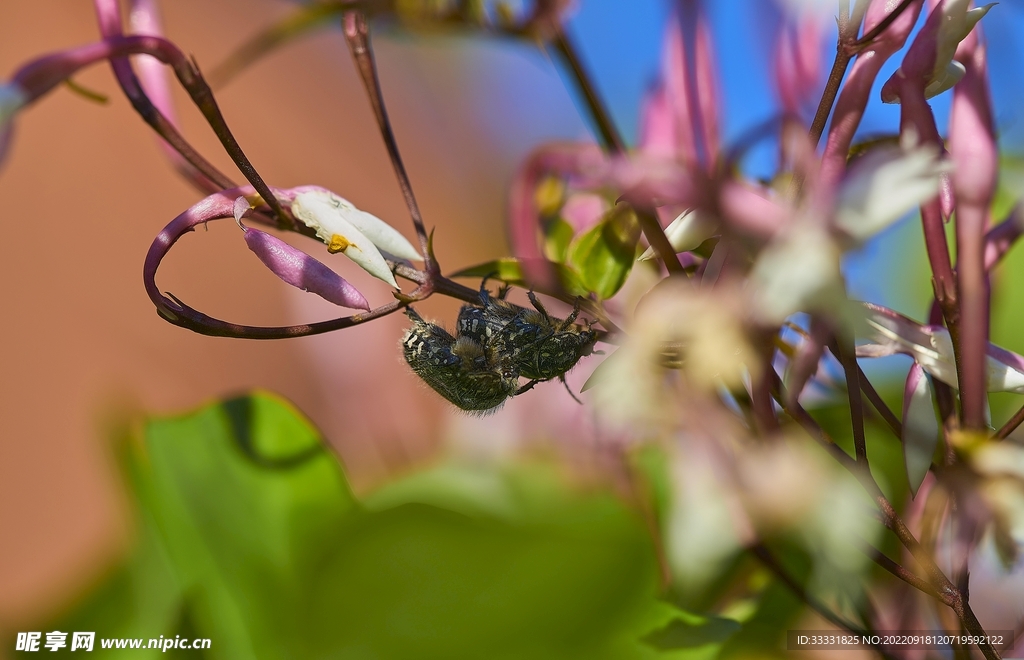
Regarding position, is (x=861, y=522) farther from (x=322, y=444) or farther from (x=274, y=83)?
(x=274, y=83)

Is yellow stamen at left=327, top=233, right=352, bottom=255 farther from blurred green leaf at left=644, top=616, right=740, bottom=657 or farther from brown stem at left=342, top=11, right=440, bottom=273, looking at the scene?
blurred green leaf at left=644, top=616, right=740, bottom=657

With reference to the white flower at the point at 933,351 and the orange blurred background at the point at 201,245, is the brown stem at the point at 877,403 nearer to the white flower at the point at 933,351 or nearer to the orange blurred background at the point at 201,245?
the white flower at the point at 933,351

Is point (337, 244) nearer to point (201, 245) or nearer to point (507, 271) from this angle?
point (507, 271)

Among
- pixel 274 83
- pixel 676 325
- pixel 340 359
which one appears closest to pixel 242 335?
pixel 676 325

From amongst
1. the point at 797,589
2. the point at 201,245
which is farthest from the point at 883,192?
the point at 201,245

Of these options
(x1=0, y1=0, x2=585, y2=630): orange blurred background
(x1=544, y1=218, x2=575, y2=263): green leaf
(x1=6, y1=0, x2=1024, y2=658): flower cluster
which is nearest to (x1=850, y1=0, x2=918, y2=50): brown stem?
(x1=6, y1=0, x2=1024, y2=658): flower cluster

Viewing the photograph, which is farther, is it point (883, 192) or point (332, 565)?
point (332, 565)
